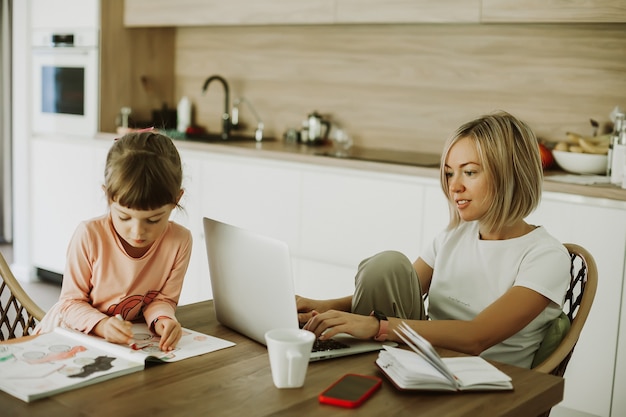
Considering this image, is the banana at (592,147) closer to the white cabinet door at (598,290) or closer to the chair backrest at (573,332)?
the white cabinet door at (598,290)

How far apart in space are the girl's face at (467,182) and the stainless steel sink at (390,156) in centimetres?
152

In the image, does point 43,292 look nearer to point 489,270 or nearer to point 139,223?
point 139,223

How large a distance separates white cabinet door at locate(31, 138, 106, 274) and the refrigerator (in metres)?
0.92

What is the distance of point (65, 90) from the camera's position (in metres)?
4.81

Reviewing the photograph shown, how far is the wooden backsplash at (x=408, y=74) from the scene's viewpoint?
3.57 metres

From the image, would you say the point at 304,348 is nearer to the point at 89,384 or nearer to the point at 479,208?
the point at 89,384

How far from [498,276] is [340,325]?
1.64 ft

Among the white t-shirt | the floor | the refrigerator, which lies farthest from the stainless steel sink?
the refrigerator

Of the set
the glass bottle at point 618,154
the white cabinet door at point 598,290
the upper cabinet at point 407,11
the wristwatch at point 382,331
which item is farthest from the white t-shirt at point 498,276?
the upper cabinet at point 407,11

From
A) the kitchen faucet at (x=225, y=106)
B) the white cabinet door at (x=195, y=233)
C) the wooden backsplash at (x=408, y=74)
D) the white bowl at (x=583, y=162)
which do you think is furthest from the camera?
the kitchen faucet at (x=225, y=106)

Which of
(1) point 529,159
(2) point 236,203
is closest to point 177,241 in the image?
(1) point 529,159

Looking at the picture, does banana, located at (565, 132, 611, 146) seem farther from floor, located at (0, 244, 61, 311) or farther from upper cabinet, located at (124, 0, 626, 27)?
floor, located at (0, 244, 61, 311)

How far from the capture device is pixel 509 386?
150 cm

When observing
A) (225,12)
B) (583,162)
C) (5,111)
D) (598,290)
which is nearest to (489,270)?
(598,290)
